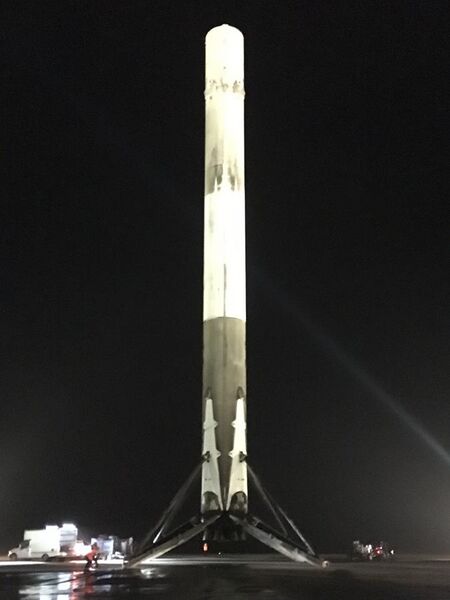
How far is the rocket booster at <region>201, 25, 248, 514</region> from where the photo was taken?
74.8 ft

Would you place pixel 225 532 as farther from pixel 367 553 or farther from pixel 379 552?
pixel 379 552

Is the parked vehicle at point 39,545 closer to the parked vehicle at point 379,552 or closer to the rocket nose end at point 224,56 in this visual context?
the parked vehicle at point 379,552

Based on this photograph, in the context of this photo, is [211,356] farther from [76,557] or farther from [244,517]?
[76,557]

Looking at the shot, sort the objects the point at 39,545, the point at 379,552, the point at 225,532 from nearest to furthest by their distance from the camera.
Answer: the point at 225,532 → the point at 379,552 → the point at 39,545

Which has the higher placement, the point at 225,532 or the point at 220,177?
the point at 220,177

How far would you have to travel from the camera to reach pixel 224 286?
24.4 m

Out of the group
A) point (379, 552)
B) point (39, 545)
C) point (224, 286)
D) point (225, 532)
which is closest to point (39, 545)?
point (39, 545)

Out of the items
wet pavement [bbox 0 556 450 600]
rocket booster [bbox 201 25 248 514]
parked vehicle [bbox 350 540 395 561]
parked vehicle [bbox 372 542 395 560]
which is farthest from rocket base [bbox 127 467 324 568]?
parked vehicle [bbox 372 542 395 560]

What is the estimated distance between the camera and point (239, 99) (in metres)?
26.7

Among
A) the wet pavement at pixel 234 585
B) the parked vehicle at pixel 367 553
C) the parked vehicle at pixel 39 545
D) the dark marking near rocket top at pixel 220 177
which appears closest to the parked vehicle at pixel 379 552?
the parked vehicle at pixel 367 553

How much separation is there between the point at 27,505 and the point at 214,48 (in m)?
33.3

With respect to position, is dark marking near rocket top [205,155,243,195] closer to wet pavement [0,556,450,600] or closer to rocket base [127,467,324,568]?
rocket base [127,467,324,568]

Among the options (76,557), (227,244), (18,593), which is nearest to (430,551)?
(76,557)

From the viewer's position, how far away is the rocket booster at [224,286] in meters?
22.8
